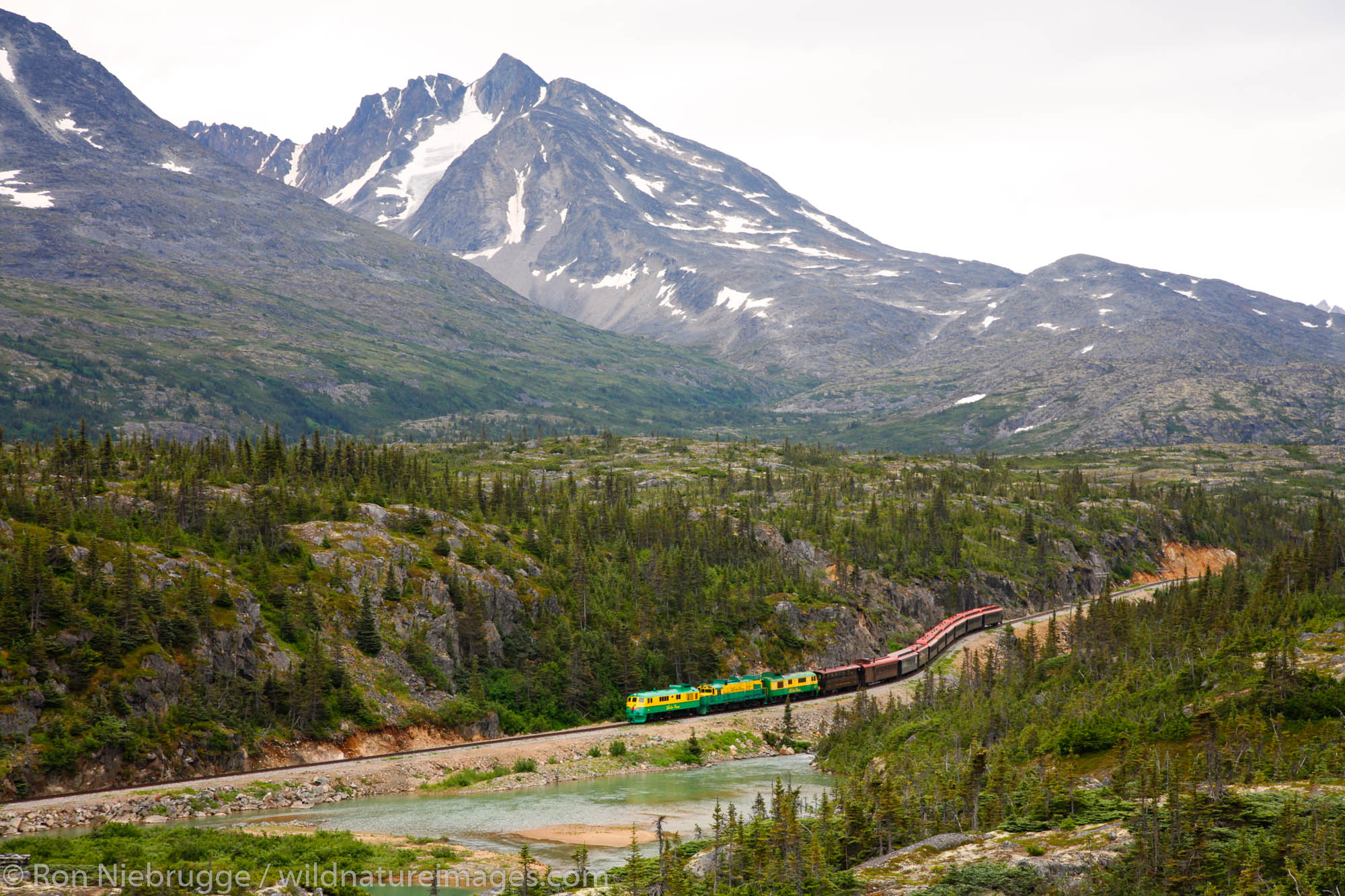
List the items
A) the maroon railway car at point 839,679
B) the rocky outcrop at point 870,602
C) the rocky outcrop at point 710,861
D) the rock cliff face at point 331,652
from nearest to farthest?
the rocky outcrop at point 710,861 < the rock cliff face at point 331,652 < the maroon railway car at point 839,679 < the rocky outcrop at point 870,602

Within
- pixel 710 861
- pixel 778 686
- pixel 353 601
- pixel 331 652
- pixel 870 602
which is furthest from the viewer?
pixel 870 602

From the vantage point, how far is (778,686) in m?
119

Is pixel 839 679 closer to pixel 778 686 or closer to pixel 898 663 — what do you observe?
pixel 898 663

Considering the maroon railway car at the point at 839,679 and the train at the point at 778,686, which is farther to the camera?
the maroon railway car at the point at 839,679

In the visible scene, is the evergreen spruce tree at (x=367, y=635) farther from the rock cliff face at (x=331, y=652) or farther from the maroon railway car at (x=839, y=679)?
the maroon railway car at (x=839, y=679)

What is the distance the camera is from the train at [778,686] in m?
109

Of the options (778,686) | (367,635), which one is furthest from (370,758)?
(778,686)

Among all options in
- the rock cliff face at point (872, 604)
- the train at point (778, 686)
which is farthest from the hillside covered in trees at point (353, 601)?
the train at point (778, 686)

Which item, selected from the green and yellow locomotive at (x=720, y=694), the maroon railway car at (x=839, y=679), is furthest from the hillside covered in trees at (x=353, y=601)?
the maroon railway car at (x=839, y=679)

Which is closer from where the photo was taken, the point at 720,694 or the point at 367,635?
the point at 367,635

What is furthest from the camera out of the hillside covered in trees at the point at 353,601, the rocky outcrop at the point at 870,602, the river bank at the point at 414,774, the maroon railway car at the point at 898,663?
the rocky outcrop at the point at 870,602

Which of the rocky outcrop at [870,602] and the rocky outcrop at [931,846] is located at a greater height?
the rocky outcrop at [931,846]

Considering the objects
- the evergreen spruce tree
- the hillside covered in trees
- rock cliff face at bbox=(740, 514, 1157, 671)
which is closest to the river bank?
the hillside covered in trees

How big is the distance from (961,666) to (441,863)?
90.5 m
